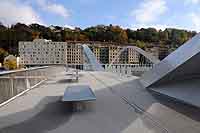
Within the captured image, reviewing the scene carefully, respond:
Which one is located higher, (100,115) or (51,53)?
(51,53)

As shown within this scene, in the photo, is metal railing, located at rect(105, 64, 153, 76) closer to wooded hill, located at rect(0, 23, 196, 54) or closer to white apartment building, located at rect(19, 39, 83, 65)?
wooded hill, located at rect(0, 23, 196, 54)

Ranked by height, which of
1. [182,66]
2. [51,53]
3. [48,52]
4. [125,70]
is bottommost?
[125,70]

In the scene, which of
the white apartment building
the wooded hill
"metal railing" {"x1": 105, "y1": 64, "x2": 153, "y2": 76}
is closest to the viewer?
"metal railing" {"x1": 105, "y1": 64, "x2": 153, "y2": 76}

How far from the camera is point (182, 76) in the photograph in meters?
8.95

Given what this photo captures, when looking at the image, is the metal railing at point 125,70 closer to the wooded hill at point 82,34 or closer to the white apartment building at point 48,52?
the wooded hill at point 82,34

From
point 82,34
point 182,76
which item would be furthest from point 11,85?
point 82,34

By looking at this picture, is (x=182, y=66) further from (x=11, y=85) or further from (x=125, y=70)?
(x=125, y=70)

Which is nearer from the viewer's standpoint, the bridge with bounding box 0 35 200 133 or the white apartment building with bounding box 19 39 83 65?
the bridge with bounding box 0 35 200 133

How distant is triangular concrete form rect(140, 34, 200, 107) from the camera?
7.21 m

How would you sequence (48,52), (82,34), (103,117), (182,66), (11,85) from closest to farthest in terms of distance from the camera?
(103,117), (11,85), (182,66), (48,52), (82,34)

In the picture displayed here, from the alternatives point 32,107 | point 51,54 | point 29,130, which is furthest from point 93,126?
point 51,54

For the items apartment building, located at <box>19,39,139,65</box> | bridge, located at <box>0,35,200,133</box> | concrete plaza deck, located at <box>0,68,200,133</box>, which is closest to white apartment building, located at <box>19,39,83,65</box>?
apartment building, located at <box>19,39,139,65</box>

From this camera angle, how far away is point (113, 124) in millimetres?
4539

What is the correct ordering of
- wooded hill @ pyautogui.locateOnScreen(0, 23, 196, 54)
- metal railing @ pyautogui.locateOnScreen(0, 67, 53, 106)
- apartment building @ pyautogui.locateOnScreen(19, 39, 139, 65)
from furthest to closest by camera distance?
apartment building @ pyautogui.locateOnScreen(19, 39, 139, 65) < wooded hill @ pyautogui.locateOnScreen(0, 23, 196, 54) < metal railing @ pyautogui.locateOnScreen(0, 67, 53, 106)
